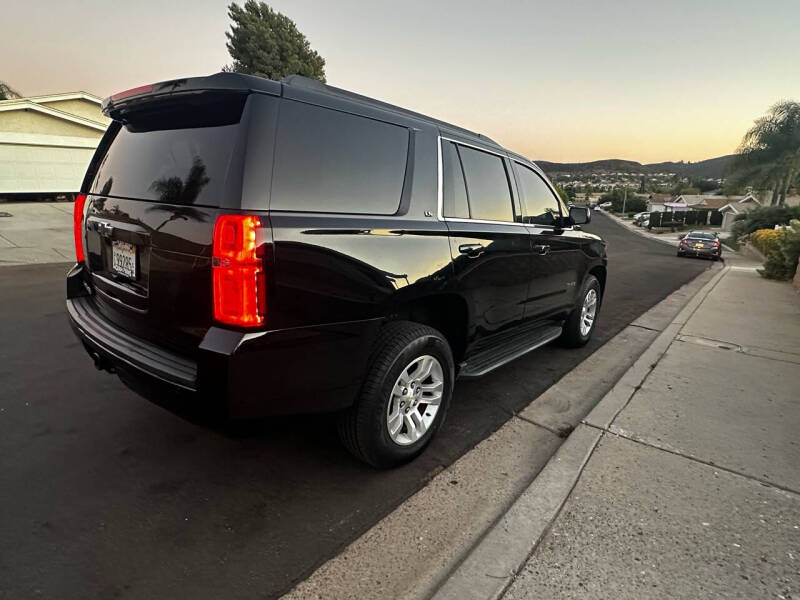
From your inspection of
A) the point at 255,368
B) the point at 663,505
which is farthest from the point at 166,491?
the point at 663,505

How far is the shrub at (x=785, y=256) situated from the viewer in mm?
11752

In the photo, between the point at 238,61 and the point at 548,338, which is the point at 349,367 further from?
the point at 238,61

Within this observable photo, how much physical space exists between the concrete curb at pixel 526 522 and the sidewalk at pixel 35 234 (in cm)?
1070

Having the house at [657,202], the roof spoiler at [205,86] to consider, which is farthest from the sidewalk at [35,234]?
the house at [657,202]

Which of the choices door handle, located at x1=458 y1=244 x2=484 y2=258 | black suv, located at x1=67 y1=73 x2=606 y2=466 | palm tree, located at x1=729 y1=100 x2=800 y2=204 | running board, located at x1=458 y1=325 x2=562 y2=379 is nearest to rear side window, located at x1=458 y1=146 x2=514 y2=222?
black suv, located at x1=67 y1=73 x2=606 y2=466

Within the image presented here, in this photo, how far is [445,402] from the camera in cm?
288

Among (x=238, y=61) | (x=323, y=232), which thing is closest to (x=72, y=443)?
(x=323, y=232)

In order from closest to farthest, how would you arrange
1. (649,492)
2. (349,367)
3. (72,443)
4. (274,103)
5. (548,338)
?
(274,103), (349,367), (649,492), (72,443), (548,338)

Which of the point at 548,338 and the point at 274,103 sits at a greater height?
the point at 274,103

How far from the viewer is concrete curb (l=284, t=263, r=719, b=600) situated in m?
1.88

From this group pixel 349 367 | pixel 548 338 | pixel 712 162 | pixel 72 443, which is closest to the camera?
pixel 349 367

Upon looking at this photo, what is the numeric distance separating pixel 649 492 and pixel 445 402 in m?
1.19

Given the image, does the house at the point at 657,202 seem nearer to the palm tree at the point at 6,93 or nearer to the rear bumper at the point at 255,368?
the palm tree at the point at 6,93

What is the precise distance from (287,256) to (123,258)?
106cm
